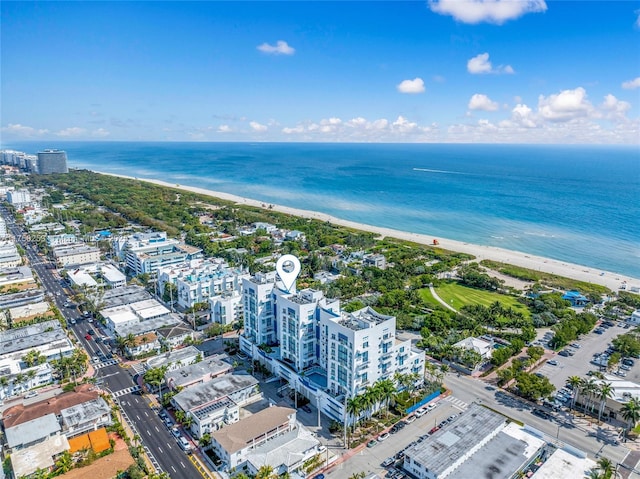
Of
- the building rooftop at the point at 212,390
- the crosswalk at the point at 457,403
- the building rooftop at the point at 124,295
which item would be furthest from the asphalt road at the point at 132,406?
the crosswalk at the point at 457,403

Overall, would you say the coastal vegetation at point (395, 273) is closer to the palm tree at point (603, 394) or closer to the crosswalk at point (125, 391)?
the palm tree at point (603, 394)

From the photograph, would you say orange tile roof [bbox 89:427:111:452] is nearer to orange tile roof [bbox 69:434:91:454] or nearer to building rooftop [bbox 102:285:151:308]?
orange tile roof [bbox 69:434:91:454]

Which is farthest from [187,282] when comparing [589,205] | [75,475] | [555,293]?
[589,205]

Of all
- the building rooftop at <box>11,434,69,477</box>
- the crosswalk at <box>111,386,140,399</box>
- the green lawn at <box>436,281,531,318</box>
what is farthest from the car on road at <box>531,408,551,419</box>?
the building rooftop at <box>11,434,69,477</box>

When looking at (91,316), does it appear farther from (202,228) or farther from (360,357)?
(202,228)

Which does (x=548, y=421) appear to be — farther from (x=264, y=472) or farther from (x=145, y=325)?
(x=145, y=325)

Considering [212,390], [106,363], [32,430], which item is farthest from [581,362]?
[32,430]
